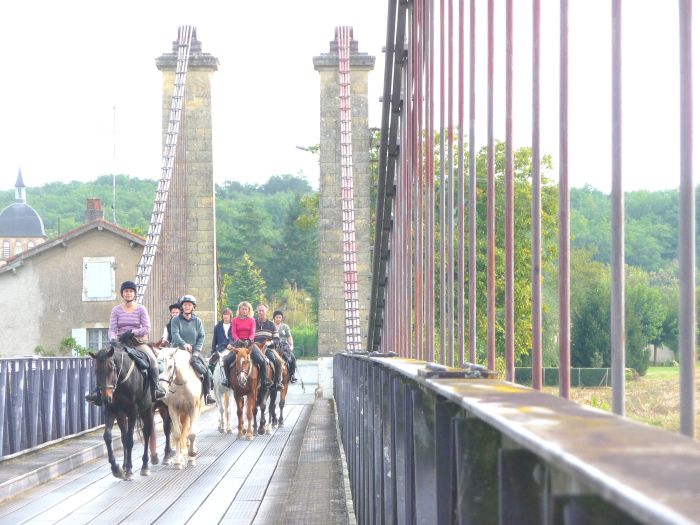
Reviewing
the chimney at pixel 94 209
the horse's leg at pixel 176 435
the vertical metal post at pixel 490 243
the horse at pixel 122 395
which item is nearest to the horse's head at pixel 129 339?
the horse at pixel 122 395

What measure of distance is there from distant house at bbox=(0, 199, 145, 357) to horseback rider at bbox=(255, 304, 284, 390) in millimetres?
28445

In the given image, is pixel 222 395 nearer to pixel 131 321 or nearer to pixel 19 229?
pixel 131 321

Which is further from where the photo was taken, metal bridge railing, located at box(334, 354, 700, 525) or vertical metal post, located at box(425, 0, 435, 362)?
vertical metal post, located at box(425, 0, 435, 362)

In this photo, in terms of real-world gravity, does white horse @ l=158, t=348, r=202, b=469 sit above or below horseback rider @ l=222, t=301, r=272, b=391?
below

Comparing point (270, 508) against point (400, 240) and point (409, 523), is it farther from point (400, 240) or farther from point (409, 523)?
point (409, 523)

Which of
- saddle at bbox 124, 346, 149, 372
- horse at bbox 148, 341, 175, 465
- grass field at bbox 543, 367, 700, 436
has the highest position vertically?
grass field at bbox 543, 367, 700, 436

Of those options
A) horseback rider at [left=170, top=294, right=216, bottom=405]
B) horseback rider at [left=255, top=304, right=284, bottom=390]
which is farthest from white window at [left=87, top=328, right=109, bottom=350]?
horseback rider at [left=170, top=294, right=216, bottom=405]

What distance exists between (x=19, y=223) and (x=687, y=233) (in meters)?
159

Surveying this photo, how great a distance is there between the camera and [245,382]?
55.5 feet

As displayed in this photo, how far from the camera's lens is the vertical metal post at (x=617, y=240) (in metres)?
2.46

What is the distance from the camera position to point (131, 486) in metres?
11.2

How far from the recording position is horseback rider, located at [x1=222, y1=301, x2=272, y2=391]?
1683 cm

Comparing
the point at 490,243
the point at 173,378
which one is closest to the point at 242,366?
the point at 173,378

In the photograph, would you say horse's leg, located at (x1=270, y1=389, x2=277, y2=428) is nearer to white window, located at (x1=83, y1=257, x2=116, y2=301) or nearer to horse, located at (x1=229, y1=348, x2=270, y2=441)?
horse, located at (x1=229, y1=348, x2=270, y2=441)
